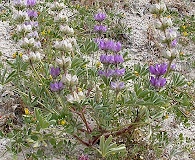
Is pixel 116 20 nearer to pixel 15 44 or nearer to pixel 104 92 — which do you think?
pixel 15 44

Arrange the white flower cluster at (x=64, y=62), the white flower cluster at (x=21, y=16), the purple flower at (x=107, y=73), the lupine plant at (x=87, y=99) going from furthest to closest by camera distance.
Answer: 1. the white flower cluster at (x=21, y=16)
2. the purple flower at (x=107, y=73)
3. the lupine plant at (x=87, y=99)
4. the white flower cluster at (x=64, y=62)

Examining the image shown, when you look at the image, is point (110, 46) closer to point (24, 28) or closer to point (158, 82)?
point (158, 82)

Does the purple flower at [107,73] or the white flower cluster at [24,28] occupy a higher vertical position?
the white flower cluster at [24,28]

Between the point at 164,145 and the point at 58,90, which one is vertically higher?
the point at 58,90

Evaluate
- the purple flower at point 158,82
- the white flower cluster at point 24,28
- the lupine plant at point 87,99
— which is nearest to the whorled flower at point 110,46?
the lupine plant at point 87,99

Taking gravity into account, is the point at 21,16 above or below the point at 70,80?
above

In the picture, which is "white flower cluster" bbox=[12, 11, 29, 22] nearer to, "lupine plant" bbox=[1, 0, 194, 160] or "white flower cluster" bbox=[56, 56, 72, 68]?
"lupine plant" bbox=[1, 0, 194, 160]

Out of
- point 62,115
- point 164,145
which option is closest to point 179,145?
point 164,145

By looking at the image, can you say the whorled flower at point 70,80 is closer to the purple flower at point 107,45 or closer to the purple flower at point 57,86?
the purple flower at point 57,86

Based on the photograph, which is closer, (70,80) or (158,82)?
(70,80)

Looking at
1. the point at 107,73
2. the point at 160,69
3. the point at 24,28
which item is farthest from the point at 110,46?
the point at 24,28

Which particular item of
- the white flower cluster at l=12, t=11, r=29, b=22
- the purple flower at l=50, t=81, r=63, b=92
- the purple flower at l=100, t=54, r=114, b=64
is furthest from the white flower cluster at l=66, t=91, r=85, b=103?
the white flower cluster at l=12, t=11, r=29, b=22
